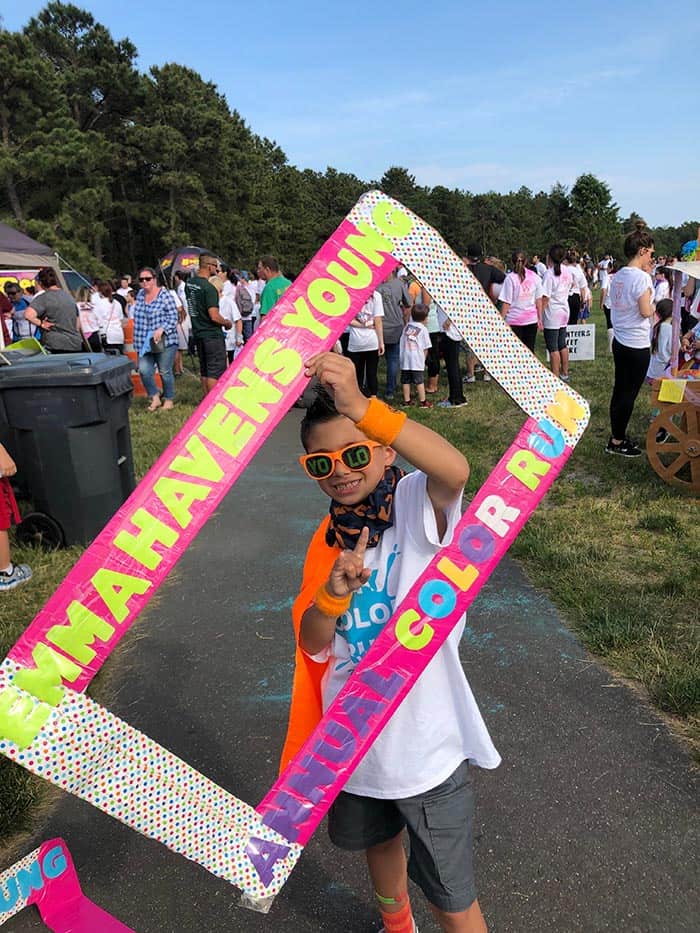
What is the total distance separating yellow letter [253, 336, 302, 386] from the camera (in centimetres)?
129

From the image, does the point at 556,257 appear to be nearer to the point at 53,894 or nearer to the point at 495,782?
the point at 495,782

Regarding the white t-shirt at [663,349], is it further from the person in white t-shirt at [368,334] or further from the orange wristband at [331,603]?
the orange wristband at [331,603]

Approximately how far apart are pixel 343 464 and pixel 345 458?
19 mm

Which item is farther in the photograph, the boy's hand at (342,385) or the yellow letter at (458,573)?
the yellow letter at (458,573)

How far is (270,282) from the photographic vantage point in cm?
816

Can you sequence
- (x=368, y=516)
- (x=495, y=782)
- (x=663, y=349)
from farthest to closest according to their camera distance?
(x=663, y=349)
(x=495, y=782)
(x=368, y=516)

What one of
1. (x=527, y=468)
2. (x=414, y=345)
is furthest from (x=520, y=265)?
(x=527, y=468)

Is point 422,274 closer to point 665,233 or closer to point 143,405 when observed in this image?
point 143,405

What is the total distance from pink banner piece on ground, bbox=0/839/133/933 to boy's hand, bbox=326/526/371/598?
1.14m

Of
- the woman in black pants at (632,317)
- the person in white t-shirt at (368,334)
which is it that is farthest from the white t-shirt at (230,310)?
the woman in black pants at (632,317)

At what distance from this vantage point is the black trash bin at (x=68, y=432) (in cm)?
437

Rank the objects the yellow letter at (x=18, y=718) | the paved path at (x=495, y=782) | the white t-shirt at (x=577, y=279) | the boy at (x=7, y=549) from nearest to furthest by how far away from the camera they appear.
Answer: the yellow letter at (x=18, y=718) → the paved path at (x=495, y=782) → the boy at (x=7, y=549) → the white t-shirt at (x=577, y=279)

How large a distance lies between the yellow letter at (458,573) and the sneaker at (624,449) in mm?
5181

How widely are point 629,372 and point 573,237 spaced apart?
6147cm
